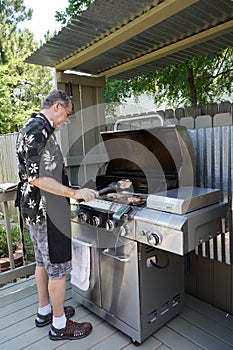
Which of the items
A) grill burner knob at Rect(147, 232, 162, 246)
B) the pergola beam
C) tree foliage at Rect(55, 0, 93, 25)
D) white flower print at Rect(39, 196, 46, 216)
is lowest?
grill burner knob at Rect(147, 232, 162, 246)

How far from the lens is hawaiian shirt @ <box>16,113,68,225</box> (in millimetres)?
1678

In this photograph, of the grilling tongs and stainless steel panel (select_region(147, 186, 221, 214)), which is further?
the grilling tongs

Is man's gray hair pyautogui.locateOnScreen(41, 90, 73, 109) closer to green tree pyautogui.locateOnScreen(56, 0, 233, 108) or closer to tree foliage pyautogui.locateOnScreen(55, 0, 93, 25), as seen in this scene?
green tree pyautogui.locateOnScreen(56, 0, 233, 108)

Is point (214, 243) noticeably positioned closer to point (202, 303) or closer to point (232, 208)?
point (232, 208)

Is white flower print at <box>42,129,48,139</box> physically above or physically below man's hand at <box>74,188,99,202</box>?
above

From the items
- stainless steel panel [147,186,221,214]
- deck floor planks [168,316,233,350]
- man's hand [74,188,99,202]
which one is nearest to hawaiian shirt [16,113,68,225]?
man's hand [74,188,99,202]

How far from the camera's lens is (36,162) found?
5.48 ft

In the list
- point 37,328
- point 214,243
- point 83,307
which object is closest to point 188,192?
point 214,243

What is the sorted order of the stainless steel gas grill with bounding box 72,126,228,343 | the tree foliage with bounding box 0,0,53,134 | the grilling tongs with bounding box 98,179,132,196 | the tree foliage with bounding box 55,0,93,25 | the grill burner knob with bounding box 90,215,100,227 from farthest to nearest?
Result: the tree foliage with bounding box 0,0,53,134 < the tree foliage with bounding box 55,0,93,25 < the grilling tongs with bounding box 98,179,132,196 < the grill burner knob with bounding box 90,215,100,227 < the stainless steel gas grill with bounding box 72,126,228,343

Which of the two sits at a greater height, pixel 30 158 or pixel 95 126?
pixel 95 126

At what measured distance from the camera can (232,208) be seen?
1.89 meters

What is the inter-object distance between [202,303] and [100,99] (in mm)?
2474

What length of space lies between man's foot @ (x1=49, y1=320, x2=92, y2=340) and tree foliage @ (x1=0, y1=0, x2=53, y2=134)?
26.3 ft

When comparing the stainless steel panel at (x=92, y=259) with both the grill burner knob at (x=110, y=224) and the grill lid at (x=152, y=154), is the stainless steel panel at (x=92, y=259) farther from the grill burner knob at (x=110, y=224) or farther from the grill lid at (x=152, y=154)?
the grill lid at (x=152, y=154)
